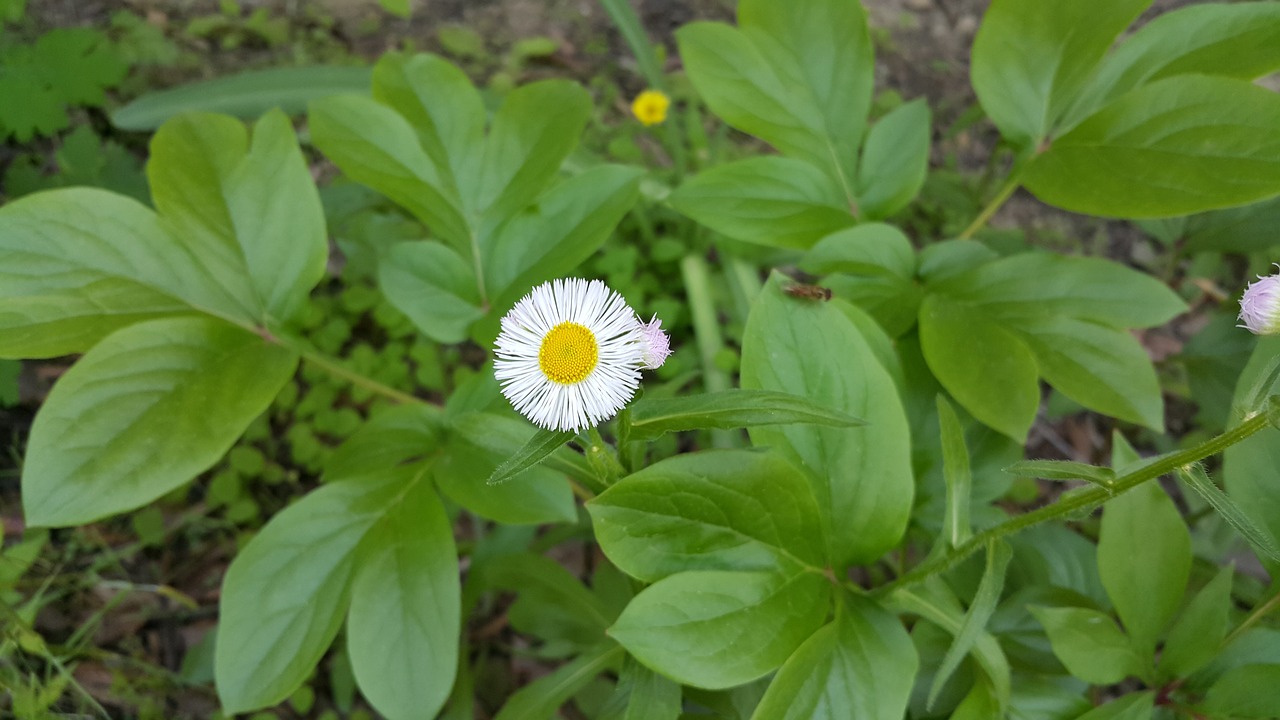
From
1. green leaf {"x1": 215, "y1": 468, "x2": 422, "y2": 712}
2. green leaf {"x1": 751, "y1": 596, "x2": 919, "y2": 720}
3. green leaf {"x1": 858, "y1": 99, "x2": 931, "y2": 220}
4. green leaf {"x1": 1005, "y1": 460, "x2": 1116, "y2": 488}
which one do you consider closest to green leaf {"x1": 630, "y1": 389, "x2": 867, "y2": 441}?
green leaf {"x1": 1005, "y1": 460, "x2": 1116, "y2": 488}

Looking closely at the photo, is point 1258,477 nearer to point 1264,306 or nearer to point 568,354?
point 1264,306

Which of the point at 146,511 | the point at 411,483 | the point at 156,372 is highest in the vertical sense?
the point at 156,372

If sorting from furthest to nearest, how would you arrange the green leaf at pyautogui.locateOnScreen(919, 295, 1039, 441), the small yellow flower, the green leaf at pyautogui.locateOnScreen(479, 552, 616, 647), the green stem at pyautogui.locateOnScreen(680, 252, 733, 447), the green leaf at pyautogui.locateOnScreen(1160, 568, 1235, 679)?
the small yellow flower, the green stem at pyautogui.locateOnScreen(680, 252, 733, 447), the green leaf at pyautogui.locateOnScreen(479, 552, 616, 647), the green leaf at pyautogui.locateOnScreen(919, 295, 1039, 441), the green leaf at pyautogui.locateOnScreen(1160, 568, 1235, 679)

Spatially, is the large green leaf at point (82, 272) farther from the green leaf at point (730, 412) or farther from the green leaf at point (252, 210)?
the green leaf at point (730, 412)

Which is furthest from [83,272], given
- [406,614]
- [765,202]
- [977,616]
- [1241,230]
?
[1241,230]

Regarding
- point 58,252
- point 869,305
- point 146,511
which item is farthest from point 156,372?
point 869,305

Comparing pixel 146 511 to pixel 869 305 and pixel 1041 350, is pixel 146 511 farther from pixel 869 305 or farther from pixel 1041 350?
pixel 1041 350

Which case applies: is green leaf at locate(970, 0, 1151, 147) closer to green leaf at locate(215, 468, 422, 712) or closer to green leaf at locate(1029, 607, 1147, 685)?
green leaf at locate(1029, 607, 1147, 685)
